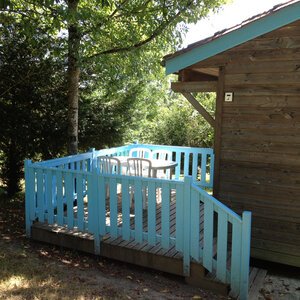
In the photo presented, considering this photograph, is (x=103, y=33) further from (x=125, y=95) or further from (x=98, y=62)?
(x=125, y=95)

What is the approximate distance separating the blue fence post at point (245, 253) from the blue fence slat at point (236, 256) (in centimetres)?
4

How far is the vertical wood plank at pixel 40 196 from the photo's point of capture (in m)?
5.13

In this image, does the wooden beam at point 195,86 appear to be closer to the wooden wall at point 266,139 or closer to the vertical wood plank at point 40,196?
the wooden wall at point 266,139

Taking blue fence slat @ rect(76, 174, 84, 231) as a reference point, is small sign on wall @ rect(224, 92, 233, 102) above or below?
above

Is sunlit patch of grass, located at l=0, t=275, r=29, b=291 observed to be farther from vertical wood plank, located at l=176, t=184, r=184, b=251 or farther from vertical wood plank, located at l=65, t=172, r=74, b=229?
vertical wood plank, located at l=176, t=184, r=184, b=251

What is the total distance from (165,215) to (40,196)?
6.90 feet

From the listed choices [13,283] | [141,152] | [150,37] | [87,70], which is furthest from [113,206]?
[87,70]

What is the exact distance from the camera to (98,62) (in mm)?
6691

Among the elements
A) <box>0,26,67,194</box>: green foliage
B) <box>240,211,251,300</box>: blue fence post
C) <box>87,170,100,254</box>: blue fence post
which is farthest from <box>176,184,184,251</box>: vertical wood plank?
<box>0,26,67,194</box>: green foliage

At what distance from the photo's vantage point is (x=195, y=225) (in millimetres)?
4047

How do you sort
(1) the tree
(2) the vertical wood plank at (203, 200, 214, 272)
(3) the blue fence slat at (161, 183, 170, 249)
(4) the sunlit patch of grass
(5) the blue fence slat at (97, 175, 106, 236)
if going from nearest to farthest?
(4) the sunlit patch of grass
(2) the vertical wood plank at (203, 200, 214, 272)
(3) the blue fence slat at (161, 183, 170, 249)
(5) the blue fence slat at (97, 175, 106, 236)
(1) the tree

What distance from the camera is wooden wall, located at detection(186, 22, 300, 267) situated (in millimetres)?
4359

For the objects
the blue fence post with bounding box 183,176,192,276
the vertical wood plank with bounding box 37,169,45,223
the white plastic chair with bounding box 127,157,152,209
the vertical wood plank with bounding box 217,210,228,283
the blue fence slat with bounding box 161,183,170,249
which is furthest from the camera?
the white plastic chair with bounding box 127,157,152,209

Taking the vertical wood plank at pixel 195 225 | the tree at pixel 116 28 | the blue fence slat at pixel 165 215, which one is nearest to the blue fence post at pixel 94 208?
the blue fence slat at pixel 165 215
